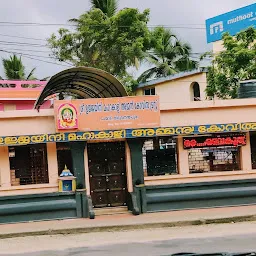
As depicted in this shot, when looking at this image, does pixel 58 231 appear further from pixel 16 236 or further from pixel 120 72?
pixel 120 72

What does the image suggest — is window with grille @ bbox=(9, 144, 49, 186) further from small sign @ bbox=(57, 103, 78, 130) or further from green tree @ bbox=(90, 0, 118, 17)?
green tree @ bbox=(90, 0, 118, 17)

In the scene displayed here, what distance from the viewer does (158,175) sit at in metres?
14.3

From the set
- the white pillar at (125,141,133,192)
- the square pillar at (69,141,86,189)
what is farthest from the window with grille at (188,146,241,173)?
the square pillar at (69,141,86,189)

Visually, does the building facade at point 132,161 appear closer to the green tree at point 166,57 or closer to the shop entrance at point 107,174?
the shop entrance at point 107,174

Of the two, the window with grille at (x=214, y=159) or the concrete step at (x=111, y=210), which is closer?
the concrete step at (x=111, y=210)

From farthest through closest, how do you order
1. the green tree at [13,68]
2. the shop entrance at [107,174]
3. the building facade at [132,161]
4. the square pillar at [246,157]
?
the green tree at [13,68] → the square pillar at [246,157] → the shop entrance at [107,174] → the building facade at [132,161]

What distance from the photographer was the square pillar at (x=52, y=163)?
13.8 metres

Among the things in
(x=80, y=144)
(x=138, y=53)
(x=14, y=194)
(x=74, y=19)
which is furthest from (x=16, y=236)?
(x=74, y=19)

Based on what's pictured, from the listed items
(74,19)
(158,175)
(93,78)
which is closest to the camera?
(158,175)

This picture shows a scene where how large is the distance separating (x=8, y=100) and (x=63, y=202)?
431 inches

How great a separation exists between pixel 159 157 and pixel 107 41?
19243mm

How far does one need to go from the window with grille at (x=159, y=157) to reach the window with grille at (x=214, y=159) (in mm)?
552

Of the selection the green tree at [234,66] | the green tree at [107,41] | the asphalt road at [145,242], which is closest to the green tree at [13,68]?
the green tree at [107,41]

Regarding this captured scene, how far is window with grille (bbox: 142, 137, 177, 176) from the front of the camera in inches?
563
